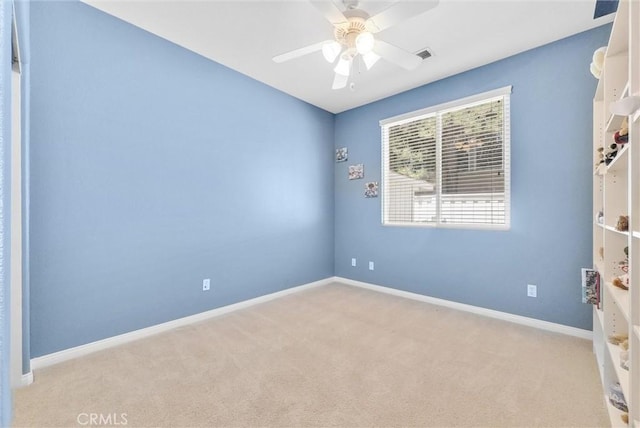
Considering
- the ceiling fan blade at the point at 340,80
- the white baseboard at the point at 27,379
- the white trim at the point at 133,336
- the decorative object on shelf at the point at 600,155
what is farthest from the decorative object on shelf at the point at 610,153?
the white baseboard at the point at 27,379

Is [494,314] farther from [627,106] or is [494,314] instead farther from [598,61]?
[627,106]

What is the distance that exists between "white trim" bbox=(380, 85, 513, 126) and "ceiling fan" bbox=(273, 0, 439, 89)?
135 cm

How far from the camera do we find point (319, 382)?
183 centimetres

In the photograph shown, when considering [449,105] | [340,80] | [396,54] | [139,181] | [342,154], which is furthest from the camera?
[342,154]

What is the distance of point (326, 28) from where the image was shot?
7.89ft

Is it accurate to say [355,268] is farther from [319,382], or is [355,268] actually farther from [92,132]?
[92,132]

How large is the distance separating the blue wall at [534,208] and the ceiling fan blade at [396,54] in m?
1.42

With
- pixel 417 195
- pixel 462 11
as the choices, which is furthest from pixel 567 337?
pixel 462 11

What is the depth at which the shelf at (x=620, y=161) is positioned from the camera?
4.22 ft

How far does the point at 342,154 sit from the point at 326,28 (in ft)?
6.85

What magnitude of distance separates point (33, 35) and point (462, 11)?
312 centimetres

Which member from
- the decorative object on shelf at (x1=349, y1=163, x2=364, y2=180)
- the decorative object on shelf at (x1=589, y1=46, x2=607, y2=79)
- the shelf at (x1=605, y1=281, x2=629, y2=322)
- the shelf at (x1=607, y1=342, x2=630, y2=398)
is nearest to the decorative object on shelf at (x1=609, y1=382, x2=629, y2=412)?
the shelf at (x1=607, y1=342, x2=630, y2=398)

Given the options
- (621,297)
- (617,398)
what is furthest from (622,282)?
(617,398)

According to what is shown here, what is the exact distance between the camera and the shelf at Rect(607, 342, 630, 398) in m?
1.24
